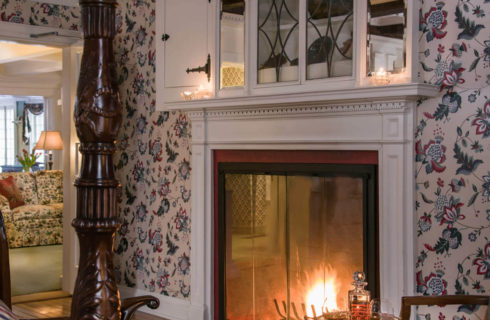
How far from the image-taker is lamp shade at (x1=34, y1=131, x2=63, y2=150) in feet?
30.5

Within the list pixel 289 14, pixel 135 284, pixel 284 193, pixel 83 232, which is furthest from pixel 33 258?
pixel 83 232

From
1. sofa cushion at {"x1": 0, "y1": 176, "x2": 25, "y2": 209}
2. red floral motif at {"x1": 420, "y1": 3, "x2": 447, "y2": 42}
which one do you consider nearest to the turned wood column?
red floral motif at {"x1": 420, "y1": 3, "x2": 447, "y2": 42}

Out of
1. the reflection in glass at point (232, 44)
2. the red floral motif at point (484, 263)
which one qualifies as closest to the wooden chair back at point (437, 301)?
the red floral motif at point (484, 263)

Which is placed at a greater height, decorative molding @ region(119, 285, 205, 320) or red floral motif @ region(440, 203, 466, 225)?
red floral motif @ region(440, 203, 466, 225)

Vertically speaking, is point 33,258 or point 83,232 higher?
point 83,232

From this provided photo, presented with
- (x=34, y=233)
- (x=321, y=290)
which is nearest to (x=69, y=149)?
(x=321, y=290)

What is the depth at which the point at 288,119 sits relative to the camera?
3.98 meters

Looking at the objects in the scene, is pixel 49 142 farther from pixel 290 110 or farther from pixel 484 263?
pixel 484 263

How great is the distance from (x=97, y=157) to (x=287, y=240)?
2359mm

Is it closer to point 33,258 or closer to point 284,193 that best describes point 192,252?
point 284,193

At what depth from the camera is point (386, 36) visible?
3.47 metres

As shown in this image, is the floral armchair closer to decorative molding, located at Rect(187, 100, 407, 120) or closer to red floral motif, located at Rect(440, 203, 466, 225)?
decorative molding, located at Rect(187, 100, 407, 120)

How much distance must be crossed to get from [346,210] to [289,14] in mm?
1261

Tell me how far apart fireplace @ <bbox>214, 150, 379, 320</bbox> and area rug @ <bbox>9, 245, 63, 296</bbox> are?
7.86ft
